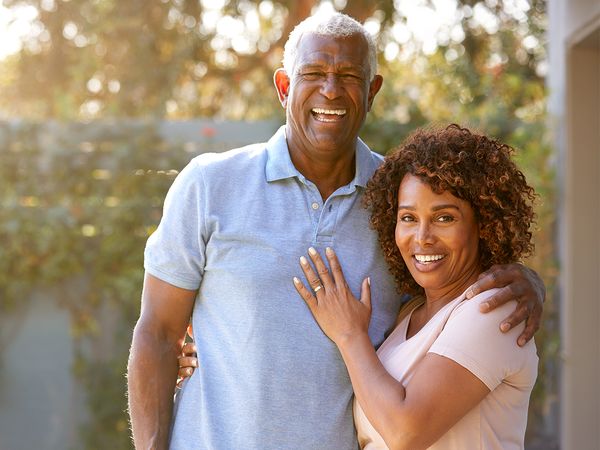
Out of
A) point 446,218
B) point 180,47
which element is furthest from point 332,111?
point 180,47

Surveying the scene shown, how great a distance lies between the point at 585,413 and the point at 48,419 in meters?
3.34

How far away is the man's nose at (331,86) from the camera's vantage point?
2627 mm

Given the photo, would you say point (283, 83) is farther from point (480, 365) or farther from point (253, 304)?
point (480, 365)

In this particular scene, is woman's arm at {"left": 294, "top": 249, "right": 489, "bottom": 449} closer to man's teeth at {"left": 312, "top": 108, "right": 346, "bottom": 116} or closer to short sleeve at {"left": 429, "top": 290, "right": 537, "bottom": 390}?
short sleeve at {"left": 429, "top": 290, "right": 537, "bottom": 390}

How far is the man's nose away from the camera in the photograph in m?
2.63

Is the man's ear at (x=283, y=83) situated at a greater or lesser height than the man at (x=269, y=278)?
greater

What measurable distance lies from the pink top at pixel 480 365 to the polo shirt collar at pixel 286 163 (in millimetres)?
513

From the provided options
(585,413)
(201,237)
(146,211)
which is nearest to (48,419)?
(146,211)

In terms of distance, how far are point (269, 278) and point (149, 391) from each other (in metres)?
0.49

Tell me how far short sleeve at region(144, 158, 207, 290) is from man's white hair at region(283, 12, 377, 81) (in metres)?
0.46

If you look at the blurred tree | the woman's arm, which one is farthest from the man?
the blurred tree

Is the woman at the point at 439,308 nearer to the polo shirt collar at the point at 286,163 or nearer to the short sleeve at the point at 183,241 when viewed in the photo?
the polo shirt collar at the point at 286,163

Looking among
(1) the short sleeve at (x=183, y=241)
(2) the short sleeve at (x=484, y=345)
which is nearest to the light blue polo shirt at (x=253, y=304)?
(1) the short sleeve at (x=183, y=241)

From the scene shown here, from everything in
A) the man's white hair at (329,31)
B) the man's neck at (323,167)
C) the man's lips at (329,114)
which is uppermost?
the man's white hair at (329,31)
